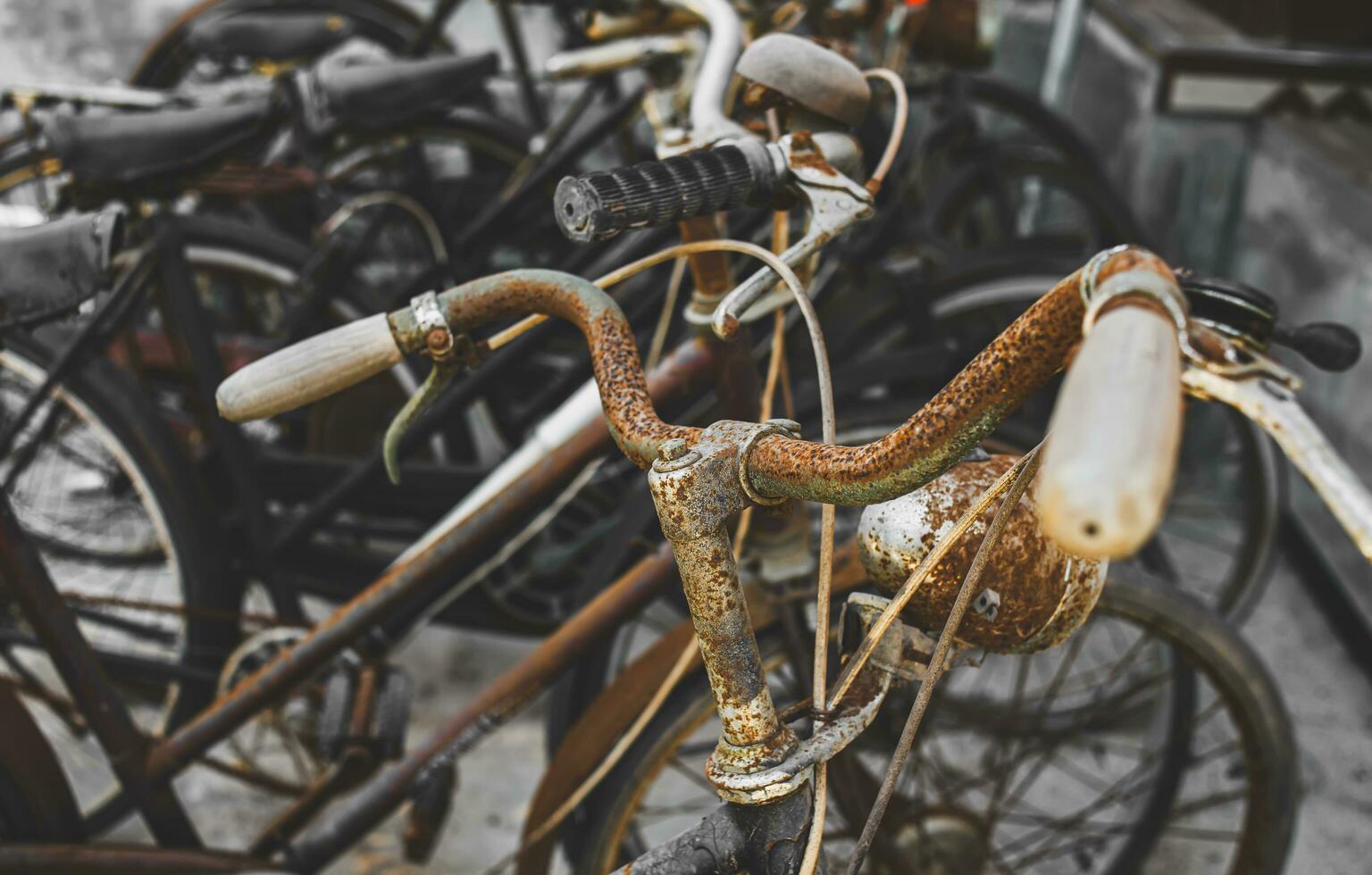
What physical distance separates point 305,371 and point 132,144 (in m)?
0.89

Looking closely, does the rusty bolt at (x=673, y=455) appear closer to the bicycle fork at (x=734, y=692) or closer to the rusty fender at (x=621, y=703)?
the bicycle fork at (x=734, y=692)

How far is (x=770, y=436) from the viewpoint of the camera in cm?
72

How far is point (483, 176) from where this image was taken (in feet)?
9.68

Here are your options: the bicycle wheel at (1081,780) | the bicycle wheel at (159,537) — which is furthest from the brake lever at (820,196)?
the bicycle wheel at (159,537)

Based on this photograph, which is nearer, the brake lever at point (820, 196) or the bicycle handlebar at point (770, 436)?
the bicycle handlebar at point (770, 436)

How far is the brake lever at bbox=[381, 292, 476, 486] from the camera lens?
34.2 inches

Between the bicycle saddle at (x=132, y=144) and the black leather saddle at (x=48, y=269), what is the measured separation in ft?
1.05

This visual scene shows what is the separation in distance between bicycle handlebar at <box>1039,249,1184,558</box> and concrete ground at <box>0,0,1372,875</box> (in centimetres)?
176

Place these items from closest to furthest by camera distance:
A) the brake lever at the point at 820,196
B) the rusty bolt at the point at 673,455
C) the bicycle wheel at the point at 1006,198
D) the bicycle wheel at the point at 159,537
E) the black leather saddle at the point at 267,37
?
the rusty bolt at the point at 673,455, the brake lever at the point at 820,196, the bicycle wheel at the point at 159,537, the black leather saddle at the point at 267,37, the bicycle wheel at the point at 1006,198

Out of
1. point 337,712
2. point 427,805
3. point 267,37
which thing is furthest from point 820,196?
point 267,37

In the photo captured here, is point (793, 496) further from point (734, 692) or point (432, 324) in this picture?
point (432, 324)

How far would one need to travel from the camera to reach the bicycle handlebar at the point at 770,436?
1.93 ft

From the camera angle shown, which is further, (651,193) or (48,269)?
(48,269)

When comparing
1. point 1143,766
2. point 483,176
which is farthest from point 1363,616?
point 483,176
